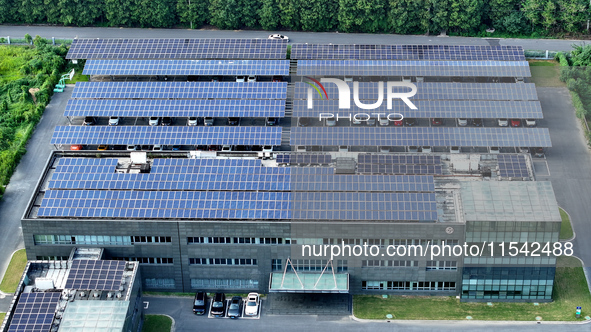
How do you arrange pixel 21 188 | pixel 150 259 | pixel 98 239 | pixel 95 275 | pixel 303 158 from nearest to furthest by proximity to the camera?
pixel 95 275, pixel 98 239, pixel 150 259, pixel 303 158, pixel 21 188

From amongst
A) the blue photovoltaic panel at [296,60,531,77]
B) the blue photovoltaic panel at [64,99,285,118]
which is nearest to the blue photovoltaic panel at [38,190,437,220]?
the blue photovoltaic panel at [64,99,285,118]

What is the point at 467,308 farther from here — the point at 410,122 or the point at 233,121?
the point at 233,121

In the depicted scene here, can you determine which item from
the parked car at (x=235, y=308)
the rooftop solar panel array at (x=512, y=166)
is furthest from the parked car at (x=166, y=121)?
the rooftop solar panel array at (x=512, y=166)

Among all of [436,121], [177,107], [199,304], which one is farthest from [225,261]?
[436,121]

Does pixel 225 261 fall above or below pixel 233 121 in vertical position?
below

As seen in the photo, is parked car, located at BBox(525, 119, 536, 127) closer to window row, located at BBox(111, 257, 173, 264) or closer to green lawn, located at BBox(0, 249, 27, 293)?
window row, located at BBox(111, 257, 173, 264)

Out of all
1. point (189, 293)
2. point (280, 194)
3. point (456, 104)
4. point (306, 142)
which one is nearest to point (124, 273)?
point (189, 293)
